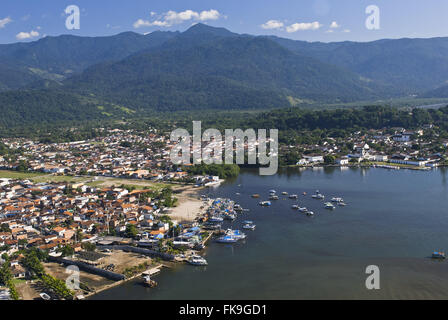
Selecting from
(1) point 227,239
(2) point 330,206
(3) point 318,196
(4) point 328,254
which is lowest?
(4) point 328,254

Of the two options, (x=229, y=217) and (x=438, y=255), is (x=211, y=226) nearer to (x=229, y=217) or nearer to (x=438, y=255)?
(x=229, y=217)

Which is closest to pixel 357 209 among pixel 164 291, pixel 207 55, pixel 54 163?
pixel 164 291

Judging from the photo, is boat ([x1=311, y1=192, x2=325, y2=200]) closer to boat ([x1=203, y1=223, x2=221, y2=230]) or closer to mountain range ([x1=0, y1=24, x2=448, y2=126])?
boat ([x1=203, y1=223, x2=221, y2=230])

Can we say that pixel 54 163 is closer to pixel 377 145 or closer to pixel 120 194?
pixel 120 194

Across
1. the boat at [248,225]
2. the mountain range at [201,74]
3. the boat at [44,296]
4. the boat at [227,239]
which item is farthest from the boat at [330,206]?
the mountain range at [201,74]

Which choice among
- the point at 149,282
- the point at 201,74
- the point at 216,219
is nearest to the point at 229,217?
the point at 216,219

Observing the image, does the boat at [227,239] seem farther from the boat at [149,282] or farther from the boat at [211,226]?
the boat at [149,282]

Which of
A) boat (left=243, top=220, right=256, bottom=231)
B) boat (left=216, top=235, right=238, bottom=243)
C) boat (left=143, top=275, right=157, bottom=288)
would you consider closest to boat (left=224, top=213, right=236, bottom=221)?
boat (left=243, top=220, right=256, bottom=231)
